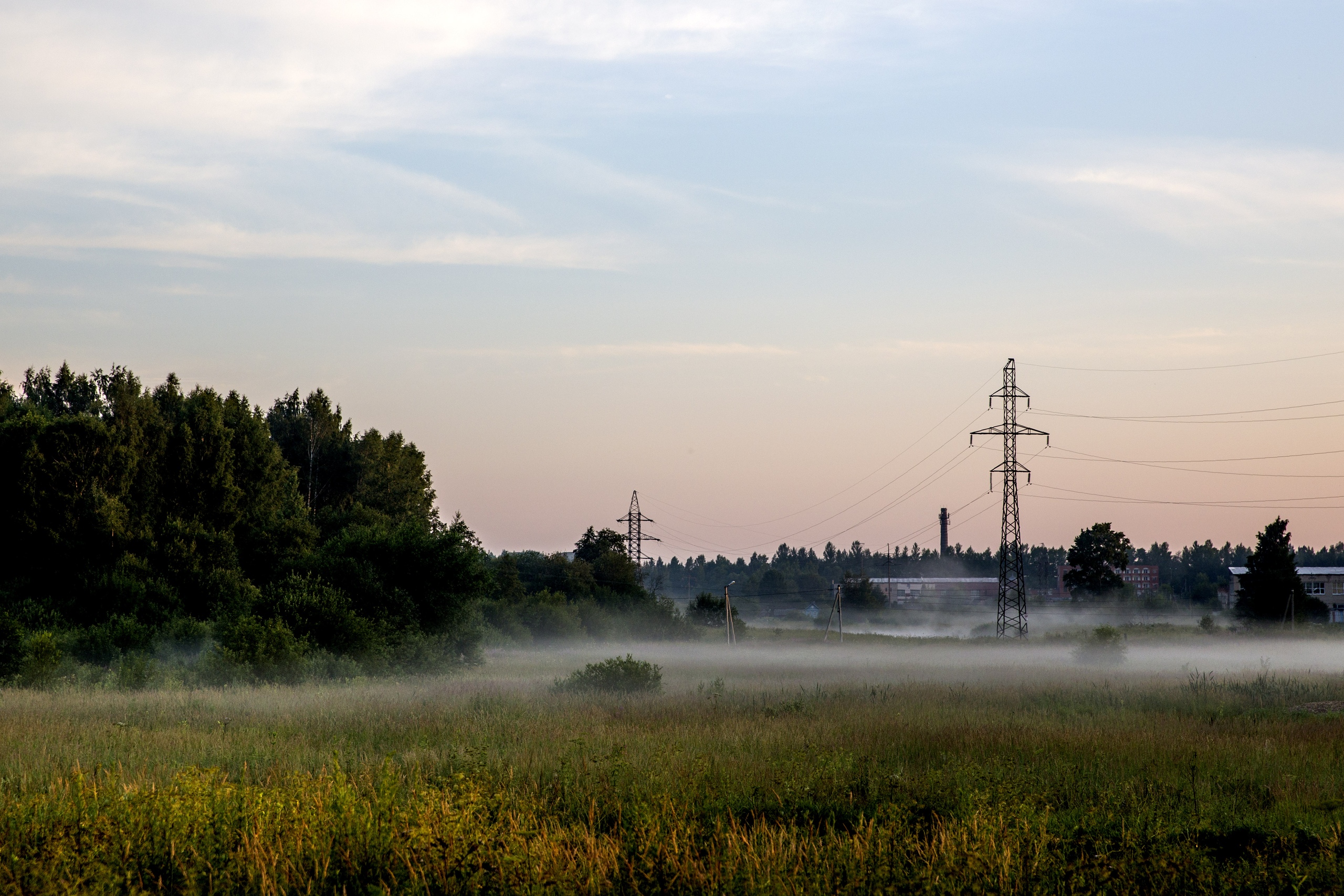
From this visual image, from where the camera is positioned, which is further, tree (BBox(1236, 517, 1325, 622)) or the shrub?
tree (BBox(1236, 517, 1325, 622))

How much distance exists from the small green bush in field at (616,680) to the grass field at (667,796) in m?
4.19

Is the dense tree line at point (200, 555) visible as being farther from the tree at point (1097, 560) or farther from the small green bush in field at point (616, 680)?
the tree at point (1097, 560)

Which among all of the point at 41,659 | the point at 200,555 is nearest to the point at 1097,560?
the point at 200,555

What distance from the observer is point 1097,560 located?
11656 cm

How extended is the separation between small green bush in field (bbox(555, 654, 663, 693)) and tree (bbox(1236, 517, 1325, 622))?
70.3 meters

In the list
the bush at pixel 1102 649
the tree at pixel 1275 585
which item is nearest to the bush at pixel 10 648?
the bush at pixel 1102 649

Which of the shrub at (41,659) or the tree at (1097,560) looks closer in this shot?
the shrub at (41,659)

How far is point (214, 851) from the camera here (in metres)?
8.48

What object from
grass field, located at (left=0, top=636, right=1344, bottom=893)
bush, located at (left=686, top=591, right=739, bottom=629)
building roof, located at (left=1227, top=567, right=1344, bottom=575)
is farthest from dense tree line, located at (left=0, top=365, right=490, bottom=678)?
building roof, located at (left=1227, top=567, right=1344, bottom=575)

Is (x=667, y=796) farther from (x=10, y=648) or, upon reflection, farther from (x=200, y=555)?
(x=200, y=555)

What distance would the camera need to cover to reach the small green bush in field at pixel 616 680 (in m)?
28.4

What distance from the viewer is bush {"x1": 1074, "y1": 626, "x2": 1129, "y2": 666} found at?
47.6 metres

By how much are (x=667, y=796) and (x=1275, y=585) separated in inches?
3423

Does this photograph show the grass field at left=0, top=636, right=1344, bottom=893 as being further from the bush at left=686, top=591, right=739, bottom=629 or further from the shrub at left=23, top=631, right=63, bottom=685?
the bush at left=686, top=591, right=739, bottom=629
